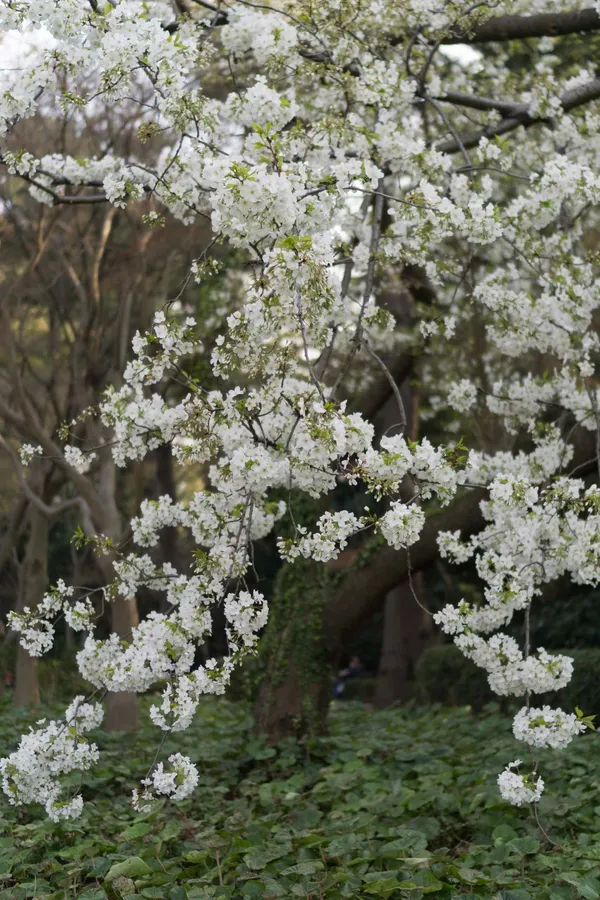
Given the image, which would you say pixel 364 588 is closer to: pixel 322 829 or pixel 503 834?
pixel 322 829

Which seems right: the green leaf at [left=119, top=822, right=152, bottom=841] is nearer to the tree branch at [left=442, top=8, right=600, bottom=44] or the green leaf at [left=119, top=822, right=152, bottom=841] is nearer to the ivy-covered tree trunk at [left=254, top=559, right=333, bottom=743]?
the ivy-covered tree trunk at [left=254, top=559, right=333, bottom=743]

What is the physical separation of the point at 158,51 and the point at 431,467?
213cm

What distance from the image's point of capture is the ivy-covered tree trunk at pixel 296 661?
25.8ft

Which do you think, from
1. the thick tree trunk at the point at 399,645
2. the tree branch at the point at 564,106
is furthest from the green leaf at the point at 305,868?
the thick tree trunk at the point at 399,645

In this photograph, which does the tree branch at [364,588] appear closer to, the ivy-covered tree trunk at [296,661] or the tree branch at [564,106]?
the ivy-covered tree trunk at [296,661]

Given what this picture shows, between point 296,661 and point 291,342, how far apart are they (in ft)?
14.2

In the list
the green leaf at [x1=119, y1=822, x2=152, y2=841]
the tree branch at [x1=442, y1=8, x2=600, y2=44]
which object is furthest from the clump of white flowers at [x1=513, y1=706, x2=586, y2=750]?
the tree branch at [x1=442, y1=8, x2=600, y2=44]

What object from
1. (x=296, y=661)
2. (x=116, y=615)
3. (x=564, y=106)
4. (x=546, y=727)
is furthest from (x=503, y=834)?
(x=116, y=615)

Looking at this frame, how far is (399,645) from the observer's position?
14211mm

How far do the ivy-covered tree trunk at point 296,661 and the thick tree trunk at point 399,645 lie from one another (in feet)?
19.6

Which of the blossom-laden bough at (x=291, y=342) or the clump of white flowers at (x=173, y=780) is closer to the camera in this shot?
the blossom-laden bough at (x=291, y=342)

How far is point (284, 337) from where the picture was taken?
14.3 ft

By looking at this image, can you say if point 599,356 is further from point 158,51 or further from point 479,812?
point 158,51

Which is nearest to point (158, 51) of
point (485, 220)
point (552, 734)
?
point (485, 220)
